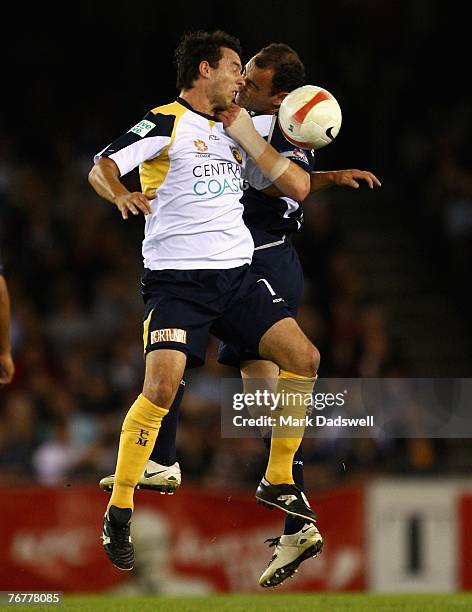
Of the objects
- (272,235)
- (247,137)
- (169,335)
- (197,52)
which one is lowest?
(169,335)

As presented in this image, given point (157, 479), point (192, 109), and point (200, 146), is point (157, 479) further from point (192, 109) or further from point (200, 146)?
point (192, 109)

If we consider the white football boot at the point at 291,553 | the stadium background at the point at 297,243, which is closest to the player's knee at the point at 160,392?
the white football boot at the point at 291,553

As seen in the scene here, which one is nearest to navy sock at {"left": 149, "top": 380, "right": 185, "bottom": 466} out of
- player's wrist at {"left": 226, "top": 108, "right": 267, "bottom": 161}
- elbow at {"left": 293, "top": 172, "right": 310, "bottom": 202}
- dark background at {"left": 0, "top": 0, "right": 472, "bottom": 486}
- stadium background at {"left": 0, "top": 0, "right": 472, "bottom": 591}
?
elbow at {"left": 293, "top": 172, "right": 310, "bottom": 202}

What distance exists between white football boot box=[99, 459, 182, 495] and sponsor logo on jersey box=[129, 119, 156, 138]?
5.91ft

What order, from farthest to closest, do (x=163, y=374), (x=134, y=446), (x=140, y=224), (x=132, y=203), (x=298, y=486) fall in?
(x=140, y=224) < (x=298, y=486) < (x=134, y=446) < (x=163, y=374) < (x=132, y=203)

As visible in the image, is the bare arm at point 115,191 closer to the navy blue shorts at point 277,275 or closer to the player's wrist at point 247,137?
the player's wrist at point 247,137

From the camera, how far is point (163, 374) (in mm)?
7316

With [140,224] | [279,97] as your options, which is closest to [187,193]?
[279,97]

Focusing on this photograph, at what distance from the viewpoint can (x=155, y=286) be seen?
24.8 feet

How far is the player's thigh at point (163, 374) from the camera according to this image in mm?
7316

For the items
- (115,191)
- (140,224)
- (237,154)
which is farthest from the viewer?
(140,224)

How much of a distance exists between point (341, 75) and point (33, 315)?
5.67 metres

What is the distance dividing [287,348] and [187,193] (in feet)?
3.30

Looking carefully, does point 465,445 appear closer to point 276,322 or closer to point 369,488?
→ point 369,488
